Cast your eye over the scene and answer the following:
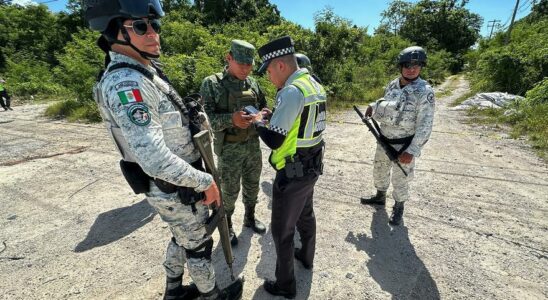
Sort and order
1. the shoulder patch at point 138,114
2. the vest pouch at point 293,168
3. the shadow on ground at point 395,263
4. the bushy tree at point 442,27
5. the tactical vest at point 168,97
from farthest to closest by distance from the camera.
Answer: the bushy tree at point 442,27
the shadow on ground at point 395,263
the vest pouch at point 293,168
the tactical vest at point 168,97
the shoulder patch at point 138,114

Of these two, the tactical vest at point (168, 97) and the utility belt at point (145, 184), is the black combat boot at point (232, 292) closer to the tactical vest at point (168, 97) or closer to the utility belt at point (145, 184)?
the utility belt at point (145, 184)

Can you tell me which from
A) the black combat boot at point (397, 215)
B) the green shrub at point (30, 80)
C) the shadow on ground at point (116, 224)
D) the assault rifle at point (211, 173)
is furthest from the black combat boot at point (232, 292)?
the green shrub at point (30, 80)

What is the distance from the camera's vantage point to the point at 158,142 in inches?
57.9

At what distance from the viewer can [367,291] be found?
8.36ft

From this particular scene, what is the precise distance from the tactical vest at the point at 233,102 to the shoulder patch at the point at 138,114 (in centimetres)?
140

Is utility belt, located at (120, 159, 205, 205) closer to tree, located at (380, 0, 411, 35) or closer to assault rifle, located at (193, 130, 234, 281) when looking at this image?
assault rifle, located at (193, 130, 234, 281)

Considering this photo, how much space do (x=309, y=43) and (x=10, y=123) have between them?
11105 mm

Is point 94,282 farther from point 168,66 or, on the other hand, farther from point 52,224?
point 168,66

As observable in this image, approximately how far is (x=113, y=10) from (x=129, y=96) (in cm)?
46

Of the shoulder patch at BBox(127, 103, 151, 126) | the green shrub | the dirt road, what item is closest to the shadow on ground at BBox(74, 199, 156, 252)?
the dirt road

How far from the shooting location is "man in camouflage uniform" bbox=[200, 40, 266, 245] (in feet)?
8.79

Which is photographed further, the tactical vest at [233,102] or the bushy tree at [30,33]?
the bushy tree at [30,33]

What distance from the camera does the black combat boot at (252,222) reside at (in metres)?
3.34

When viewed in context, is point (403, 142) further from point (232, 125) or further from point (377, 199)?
point (232, 125)
